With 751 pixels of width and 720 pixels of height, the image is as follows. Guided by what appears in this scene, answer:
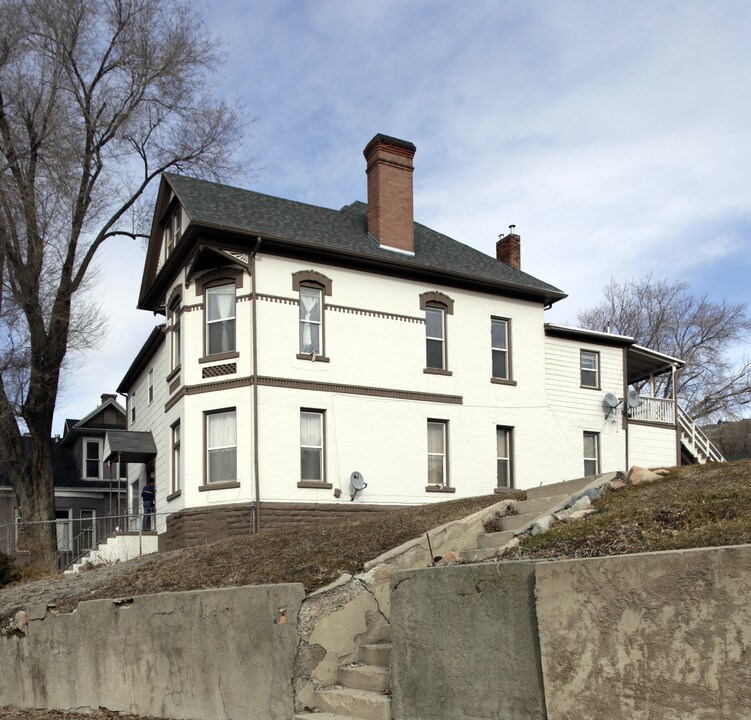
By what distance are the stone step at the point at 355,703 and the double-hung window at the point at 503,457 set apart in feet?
52.9

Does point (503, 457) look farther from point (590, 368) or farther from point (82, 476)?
point (82, 476)

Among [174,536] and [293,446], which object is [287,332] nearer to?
[293,446]

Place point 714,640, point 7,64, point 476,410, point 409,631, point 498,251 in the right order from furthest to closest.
Answer: point 498,251, point 7,64, point 476,410, point 409,631, point 714,640

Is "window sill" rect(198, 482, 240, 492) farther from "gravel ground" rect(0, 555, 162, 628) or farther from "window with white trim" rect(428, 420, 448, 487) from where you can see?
"window with white trim" rect(428, 420, 448, 487)

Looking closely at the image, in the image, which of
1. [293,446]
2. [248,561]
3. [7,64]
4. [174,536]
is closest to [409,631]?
[248,561]

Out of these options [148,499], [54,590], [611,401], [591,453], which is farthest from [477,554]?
[611,401]

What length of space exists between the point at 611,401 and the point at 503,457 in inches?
168

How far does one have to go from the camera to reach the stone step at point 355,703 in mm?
7617

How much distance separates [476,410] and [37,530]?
12324 millimetres

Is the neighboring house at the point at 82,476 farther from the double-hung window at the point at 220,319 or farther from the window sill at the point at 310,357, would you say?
the window sill at the point at 310,357

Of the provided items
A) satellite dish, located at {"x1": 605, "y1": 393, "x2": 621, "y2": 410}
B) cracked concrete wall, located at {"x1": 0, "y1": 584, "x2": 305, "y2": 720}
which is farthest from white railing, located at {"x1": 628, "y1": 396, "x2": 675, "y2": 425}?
cracked concrete wall, located at {"x1": 0, "y1": 584, "x2": 305, "y2": 720}

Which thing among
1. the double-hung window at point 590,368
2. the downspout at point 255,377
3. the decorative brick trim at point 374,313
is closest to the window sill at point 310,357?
the downspout at point 255,377

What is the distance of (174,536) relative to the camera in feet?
71.2

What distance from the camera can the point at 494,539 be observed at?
1084cm
